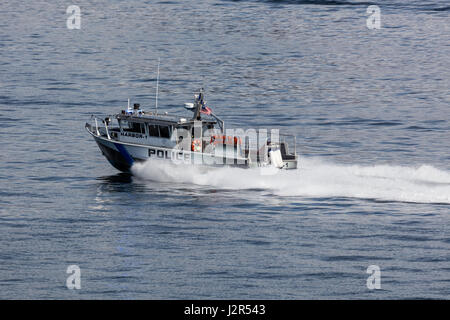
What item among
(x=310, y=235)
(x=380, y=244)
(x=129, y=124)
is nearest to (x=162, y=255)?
(x=310, y=235)

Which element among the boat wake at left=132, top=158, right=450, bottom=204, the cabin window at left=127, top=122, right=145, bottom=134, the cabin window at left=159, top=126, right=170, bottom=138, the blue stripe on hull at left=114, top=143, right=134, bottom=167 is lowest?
the boat wake at left=132, top=158, right=450, bottom=204

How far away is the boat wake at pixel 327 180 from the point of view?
5138cm

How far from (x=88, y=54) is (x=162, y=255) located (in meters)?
78.9

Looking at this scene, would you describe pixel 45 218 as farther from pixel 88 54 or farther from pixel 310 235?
pixel 88 54

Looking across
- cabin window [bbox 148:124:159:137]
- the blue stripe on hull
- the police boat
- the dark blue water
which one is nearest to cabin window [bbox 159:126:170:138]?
the police boat

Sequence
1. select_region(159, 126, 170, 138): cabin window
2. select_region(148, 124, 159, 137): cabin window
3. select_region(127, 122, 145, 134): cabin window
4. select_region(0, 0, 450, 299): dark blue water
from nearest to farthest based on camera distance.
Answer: select_region(0, 0, 450, 299): dark blue water < select_region(159, 126, 170, 138): cabin window < select_region(148, 124, 159, 137): cabin window < select_region(127, 122, 145, 134): cabin window

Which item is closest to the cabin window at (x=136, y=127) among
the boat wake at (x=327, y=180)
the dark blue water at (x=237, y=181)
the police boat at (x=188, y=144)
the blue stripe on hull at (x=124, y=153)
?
the police boat at (x=188, y=144)

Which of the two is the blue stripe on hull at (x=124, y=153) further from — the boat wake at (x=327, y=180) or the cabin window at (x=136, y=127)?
the cabin window at (x=136, y=127)

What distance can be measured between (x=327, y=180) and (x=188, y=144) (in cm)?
938

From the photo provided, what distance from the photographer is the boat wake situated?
51375 millimetres

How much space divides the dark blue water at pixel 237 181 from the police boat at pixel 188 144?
3.41ft

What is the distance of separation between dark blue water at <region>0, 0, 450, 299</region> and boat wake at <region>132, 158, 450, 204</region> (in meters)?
0.13

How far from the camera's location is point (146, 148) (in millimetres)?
54906

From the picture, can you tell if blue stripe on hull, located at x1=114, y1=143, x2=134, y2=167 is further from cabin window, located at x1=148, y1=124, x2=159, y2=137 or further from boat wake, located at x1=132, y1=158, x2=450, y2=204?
cabin window, located at x1=148, y1=124, x2=159, y2=137
